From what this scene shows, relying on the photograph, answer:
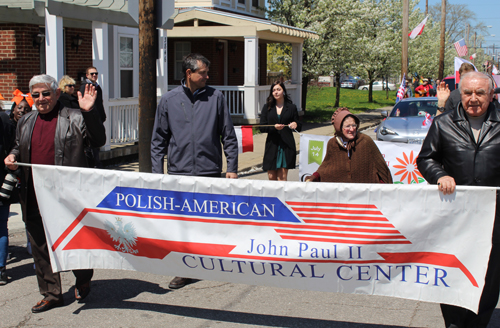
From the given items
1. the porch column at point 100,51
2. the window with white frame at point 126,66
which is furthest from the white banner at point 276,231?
the window with white frame at point 126,66

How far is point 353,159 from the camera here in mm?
4555

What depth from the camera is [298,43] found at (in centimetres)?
2127

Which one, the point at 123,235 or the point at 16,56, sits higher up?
the point at 16,56

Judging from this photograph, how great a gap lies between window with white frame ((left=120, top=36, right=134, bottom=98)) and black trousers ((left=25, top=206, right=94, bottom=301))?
355 inches

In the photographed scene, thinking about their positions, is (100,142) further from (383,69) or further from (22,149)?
(383,69)

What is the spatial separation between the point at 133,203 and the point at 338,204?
1555 mm

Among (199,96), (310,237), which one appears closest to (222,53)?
(199,96)

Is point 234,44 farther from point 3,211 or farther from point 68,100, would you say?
point 3,211

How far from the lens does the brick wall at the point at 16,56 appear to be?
40.5 ft

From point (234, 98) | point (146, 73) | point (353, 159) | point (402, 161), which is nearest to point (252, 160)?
point (402, 161)

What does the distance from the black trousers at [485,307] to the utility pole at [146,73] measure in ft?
15.0

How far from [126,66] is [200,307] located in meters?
9.71

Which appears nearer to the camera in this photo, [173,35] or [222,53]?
[173,35]

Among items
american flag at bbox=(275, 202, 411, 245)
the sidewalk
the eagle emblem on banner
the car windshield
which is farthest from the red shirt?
the car windshield
